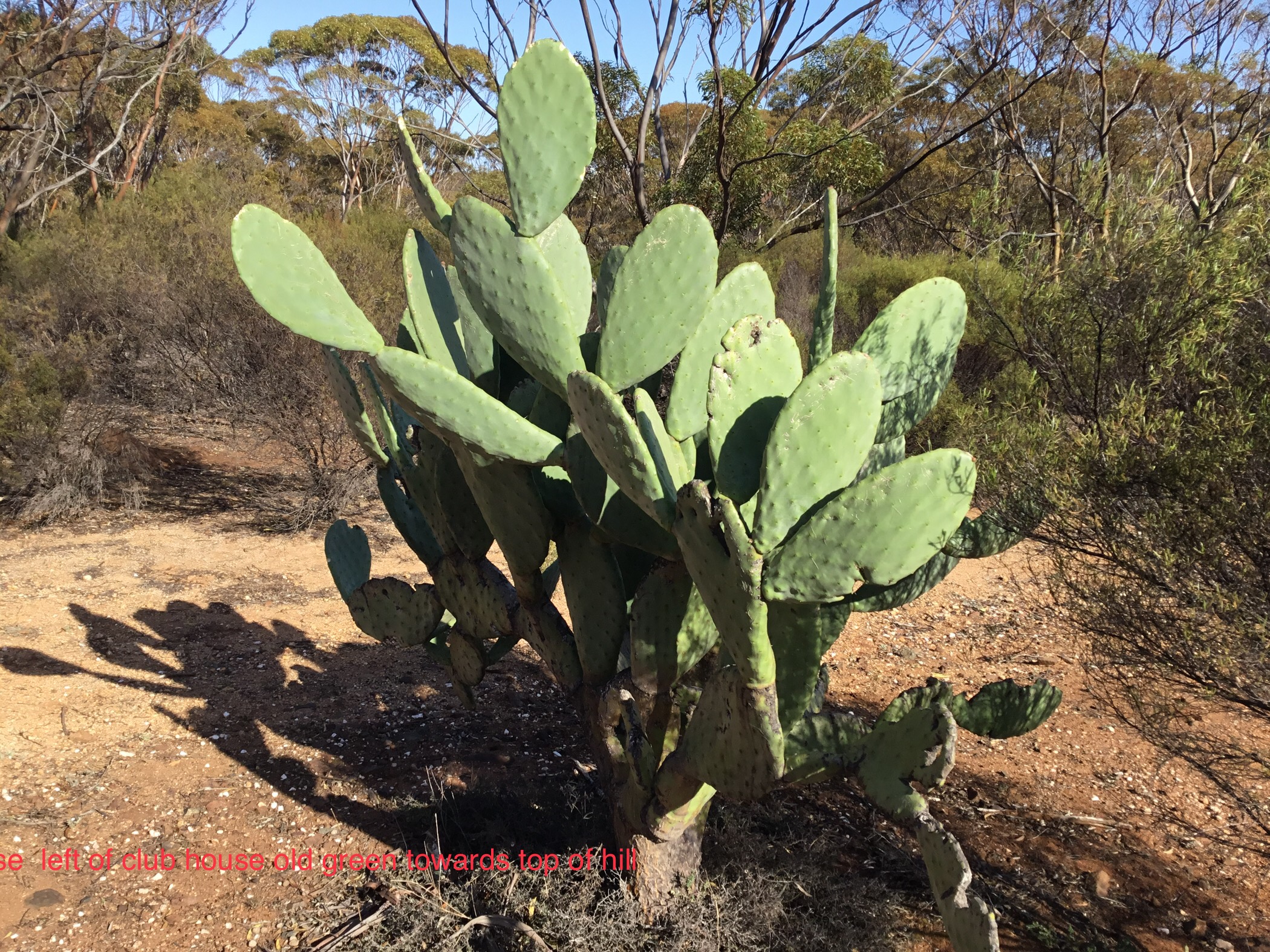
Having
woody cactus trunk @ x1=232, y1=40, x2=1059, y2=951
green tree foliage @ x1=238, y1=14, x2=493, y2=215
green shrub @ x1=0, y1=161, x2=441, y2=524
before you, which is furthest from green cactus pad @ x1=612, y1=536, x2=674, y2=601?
green tree foliage @ x1=238, y1=14, x2=493, y2=215

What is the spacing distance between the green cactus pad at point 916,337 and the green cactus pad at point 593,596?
88cm

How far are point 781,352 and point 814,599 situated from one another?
533 mm

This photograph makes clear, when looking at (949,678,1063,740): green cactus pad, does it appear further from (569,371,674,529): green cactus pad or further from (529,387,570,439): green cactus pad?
(529,387,570,439): green cactus pad

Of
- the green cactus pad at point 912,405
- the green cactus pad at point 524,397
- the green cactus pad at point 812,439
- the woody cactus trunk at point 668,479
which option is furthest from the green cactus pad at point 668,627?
the green cactus pad at point 912,405

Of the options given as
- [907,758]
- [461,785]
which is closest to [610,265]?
[907,758]

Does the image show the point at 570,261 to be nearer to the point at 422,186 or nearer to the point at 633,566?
the point at 422,186

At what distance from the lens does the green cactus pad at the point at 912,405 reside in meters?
2.26

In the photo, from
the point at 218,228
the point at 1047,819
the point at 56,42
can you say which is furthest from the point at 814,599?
the point at 56,42

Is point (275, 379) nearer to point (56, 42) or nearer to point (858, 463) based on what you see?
point (858, 463)

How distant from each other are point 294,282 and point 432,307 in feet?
1.28

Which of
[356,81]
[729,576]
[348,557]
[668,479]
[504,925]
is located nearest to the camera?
[729,576]

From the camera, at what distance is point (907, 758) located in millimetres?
1742

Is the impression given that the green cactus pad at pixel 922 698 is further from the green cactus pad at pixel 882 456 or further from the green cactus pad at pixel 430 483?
the green cactus pad at pixel 430 483

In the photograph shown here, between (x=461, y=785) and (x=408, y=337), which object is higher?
(x=408, y=337)
